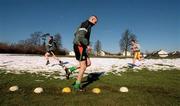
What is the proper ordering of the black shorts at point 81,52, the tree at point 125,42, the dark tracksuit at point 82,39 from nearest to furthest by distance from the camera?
1. the dark tracksuit at point 82,39
2. the black shorts at point 81,52
3. the tree at point 125,42

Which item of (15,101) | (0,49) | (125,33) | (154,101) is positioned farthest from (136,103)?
(125,33)

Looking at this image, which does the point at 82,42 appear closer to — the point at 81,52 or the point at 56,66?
the point at 81,52

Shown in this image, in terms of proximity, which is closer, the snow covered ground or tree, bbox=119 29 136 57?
the snow covered ground

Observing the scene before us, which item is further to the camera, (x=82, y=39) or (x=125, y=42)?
(x=125, y=42)

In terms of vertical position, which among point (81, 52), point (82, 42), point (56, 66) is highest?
point (82, 42)

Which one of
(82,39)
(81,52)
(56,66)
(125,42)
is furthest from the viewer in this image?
(125,42)

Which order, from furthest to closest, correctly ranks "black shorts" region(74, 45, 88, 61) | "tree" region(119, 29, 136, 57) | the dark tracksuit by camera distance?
"tree" region(119, 29, 136, 57)
"black shorts" region(74, 45, 88, 61)
the dark tracksuit

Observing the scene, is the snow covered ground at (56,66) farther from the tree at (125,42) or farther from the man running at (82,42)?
the tree at (125,42)

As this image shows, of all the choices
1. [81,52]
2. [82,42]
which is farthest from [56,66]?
[82,42]

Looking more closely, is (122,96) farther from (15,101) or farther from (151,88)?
(15,101)

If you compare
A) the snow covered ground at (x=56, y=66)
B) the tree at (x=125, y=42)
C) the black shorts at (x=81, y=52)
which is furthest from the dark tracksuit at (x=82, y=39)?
the tree at (x=125, y=42)

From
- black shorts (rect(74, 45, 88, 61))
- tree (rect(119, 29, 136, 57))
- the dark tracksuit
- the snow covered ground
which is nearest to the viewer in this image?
the dark tracksuit

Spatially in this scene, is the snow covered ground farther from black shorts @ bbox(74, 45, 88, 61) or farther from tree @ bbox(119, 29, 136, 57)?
tree @ bbox(119, 29, 136, 57)

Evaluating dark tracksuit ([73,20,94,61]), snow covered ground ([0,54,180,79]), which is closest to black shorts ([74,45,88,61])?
dark tracksuit ([73,20,94,61])
